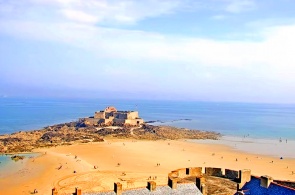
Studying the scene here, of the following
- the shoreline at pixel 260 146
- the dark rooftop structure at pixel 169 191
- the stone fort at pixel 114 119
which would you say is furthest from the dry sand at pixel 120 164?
the stone fort at pixel 114 119

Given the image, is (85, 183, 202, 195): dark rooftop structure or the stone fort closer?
(85, 183, 202, 195): dark rooftop structure

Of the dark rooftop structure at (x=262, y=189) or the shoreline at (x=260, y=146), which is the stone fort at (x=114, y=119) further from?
the dark rooftop structure at (x=262, y=189)

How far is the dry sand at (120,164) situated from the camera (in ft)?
140

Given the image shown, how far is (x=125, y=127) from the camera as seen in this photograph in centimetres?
9750

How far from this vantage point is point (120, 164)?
54.9 meters

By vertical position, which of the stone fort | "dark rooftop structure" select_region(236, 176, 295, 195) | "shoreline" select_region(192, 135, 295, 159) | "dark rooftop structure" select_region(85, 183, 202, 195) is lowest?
"shoreline" select_region(192, 135, 295, 159)

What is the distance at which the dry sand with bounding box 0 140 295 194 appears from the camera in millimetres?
42688

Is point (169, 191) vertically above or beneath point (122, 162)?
above

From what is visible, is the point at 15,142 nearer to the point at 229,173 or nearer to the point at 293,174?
the point at 293,174

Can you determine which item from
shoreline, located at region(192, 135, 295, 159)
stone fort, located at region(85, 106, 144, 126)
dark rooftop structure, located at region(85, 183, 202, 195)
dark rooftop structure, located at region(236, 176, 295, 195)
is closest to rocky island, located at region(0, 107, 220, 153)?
stone fort, located at region(85, 106, 144, 126)

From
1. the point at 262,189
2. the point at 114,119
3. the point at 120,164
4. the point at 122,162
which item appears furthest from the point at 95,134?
the point at 262,189

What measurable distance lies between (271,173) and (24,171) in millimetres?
34920

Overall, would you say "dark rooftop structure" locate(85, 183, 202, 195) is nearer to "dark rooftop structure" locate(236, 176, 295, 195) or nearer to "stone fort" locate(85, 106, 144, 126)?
"dark rooftop structure" locate(236, 176, 295, 195)

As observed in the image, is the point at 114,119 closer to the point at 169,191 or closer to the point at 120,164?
the point at 120,164
